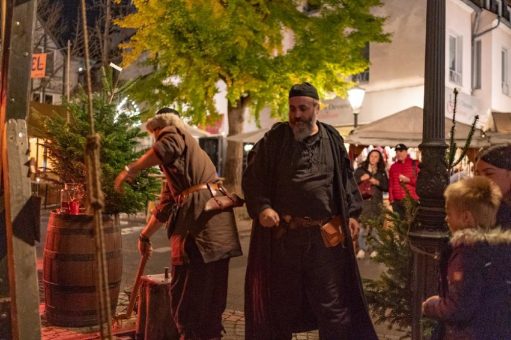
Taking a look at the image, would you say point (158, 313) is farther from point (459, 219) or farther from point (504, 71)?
point (504, 71)

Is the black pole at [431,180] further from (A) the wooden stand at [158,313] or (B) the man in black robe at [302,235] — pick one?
(A) the wooden stand at [158,313]

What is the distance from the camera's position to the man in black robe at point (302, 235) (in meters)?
3.63

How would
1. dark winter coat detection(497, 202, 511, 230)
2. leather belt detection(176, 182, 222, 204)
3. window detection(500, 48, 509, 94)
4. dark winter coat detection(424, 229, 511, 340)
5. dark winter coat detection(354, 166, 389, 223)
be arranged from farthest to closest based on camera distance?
1. window detection(500, 48, 509, 94)
2. dark winter coat detection(354, 166, 389, 223)
3. leather belt detection(176, 182, 222, 204)
4. dark winter coat detection(497, 202, 511, 230)
5. dark winter coat detection(424, 229, 511, 340)

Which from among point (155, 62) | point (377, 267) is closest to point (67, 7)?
point (155, 62)

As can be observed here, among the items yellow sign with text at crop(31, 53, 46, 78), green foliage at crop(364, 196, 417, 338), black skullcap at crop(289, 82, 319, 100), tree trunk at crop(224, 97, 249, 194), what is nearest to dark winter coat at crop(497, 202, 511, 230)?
black skullcap at crop(289, 82, 319, 100)

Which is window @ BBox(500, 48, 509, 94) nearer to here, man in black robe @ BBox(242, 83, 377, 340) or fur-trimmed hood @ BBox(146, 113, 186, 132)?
man in black robe @ BBox(242, 83, 377, 340)

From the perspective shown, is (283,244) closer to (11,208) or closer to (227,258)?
(227,258)

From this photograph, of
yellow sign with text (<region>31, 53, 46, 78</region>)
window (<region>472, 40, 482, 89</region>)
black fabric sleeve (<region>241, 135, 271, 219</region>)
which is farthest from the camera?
window (<region>472, 40, 482, 89</region>)

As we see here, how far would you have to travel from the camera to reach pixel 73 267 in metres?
4.75

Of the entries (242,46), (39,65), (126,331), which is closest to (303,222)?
(126,331)

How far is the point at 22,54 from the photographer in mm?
2895

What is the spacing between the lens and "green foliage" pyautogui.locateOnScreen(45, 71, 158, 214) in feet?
16.6

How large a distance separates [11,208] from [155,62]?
1224cm

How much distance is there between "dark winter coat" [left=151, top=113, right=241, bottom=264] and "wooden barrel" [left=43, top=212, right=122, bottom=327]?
3.60ft
